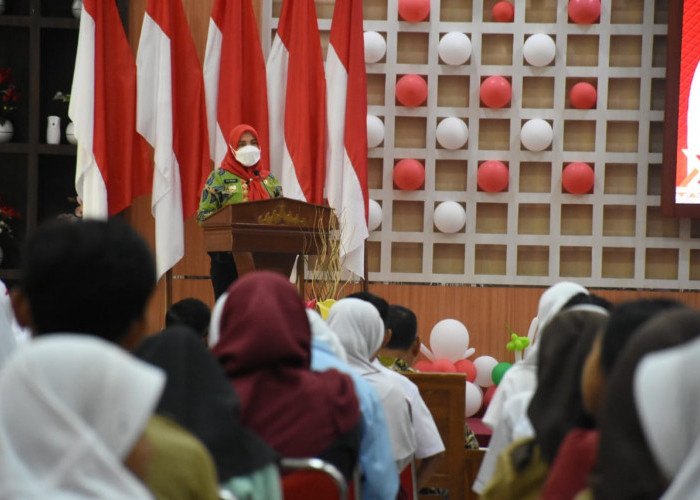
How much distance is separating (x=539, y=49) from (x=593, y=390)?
19.1 feet

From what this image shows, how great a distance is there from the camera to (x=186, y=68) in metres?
6.80

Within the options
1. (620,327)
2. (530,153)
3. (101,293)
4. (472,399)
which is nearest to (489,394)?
(472,399)

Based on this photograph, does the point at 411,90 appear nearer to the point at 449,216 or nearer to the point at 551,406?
the point at 449,216

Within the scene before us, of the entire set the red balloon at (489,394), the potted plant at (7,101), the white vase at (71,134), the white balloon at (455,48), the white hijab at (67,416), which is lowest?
the red balloon at (489,394)

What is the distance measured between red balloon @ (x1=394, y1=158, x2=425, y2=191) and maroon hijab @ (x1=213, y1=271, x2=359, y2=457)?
16.4 feet

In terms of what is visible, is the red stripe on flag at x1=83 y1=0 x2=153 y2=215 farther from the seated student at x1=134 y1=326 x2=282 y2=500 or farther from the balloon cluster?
the seated student at x1=134 y1=326 x2=282 y2=500

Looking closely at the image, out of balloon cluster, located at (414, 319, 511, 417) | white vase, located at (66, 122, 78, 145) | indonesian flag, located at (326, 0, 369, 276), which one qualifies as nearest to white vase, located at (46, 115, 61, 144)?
white vase, located at (66, 122, 78, 145)

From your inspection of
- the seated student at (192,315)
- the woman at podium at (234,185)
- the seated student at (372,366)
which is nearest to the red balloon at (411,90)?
the woman at podium at (234,185)

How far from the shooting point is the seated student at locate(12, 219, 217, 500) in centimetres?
145

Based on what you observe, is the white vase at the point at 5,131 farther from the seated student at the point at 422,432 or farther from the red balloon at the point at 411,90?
the seated student at the point at 422,432

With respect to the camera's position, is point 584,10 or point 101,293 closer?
point 101,293

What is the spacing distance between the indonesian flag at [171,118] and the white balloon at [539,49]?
8.00 ft

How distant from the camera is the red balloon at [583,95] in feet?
23.3

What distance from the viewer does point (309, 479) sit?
2.04m
